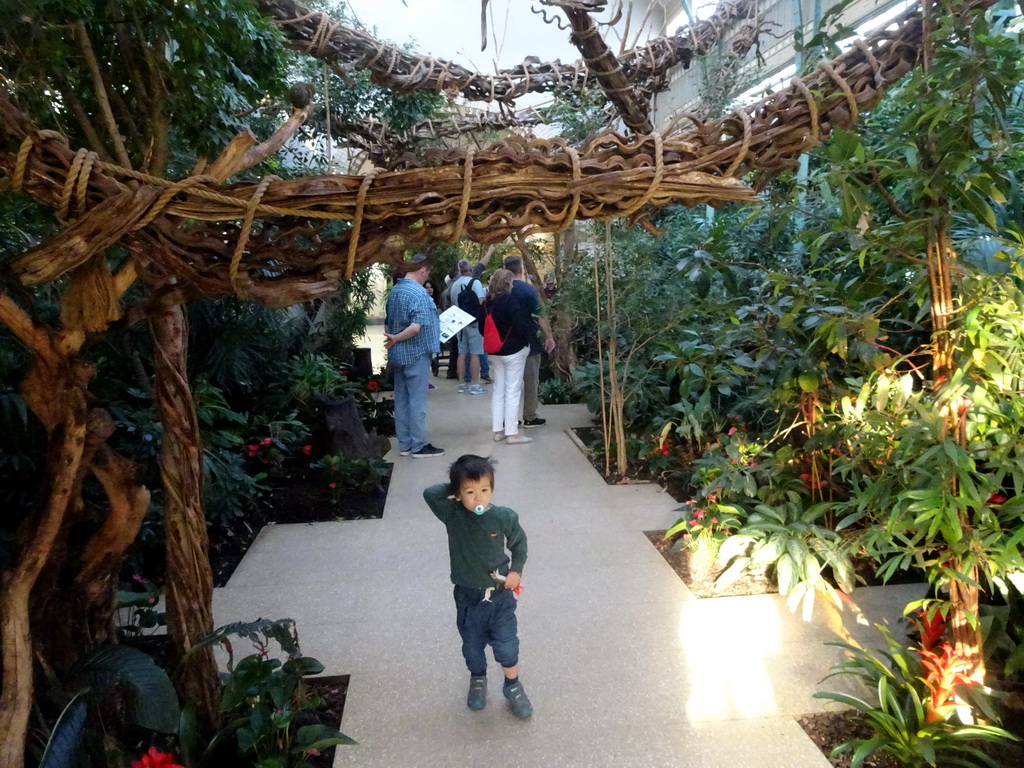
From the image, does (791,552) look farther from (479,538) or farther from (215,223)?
(215,223)

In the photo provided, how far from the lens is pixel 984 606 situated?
248 centimetres

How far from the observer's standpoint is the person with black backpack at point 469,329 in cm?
789

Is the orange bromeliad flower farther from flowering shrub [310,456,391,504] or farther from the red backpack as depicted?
the red backpack

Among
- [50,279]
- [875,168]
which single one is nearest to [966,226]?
[875,168]

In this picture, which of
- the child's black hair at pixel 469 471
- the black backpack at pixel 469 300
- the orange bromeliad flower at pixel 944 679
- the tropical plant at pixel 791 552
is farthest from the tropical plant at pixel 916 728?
the black backpack at pixel 469 300

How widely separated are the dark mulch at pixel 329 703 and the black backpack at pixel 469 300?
557 centimetres

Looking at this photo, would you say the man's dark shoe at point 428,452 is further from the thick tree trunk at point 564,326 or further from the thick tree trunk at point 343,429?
the thick tree trunk at point 564,326

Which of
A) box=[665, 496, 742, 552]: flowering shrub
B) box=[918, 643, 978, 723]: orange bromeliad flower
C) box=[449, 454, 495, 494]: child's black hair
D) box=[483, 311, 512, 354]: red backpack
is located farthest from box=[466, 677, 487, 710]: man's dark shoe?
box=[483, 311, 512, 354]: red backpack

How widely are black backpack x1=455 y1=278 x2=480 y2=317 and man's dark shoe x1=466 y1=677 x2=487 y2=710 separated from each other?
5.71 m

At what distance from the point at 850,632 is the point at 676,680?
87 centimetres

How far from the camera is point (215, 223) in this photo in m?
1.47

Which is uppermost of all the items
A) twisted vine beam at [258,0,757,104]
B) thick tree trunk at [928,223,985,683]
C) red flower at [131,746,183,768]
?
twisted vine beam at [258,0,757,104]

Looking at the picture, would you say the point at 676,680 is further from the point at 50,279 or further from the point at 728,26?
the point at 728,26

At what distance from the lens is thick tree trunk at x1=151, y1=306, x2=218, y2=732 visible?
182cm
